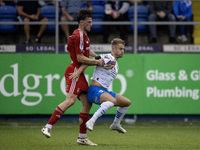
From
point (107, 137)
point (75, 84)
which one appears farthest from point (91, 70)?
point (75, 84)

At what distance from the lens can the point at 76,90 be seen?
7.30 metres

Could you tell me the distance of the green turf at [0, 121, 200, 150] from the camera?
7.26m

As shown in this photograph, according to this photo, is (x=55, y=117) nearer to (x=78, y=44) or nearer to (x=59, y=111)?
(x=59, y=111)

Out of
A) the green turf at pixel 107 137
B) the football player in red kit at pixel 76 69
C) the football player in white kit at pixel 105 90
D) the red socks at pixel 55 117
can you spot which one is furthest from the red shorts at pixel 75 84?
the green turf at pixel 107 137

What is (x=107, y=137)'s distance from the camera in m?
8.81

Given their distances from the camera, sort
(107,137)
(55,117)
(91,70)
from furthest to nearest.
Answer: (91,70) → (107,137) → (55,117)

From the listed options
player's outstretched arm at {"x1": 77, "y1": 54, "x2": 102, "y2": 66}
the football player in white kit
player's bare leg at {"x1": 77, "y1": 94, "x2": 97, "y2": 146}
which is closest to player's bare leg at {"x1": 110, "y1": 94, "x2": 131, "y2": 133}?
the football player in white kit

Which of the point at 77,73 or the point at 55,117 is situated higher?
the point at 77,73

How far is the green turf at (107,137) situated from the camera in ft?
23.8

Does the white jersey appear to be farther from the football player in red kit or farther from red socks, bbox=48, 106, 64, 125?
red socks, bbox=48, 106, 64, 125

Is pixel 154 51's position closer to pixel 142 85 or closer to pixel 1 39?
pixel 142 85

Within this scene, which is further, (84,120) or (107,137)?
(107,137)

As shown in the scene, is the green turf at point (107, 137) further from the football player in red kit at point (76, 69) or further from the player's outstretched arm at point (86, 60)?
the player's outstretched arm at point (86, 60)

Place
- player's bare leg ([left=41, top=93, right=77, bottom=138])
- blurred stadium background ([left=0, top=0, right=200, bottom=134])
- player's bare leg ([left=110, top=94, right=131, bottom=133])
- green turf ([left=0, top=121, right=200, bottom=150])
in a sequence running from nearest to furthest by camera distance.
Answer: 1. player's bare leg ([left=41, top=93, right=77, bottom=138])
2. green turf ([left=0, top=121, right=200, bottom=150])
3. player's bare leg ([left=110, top=94, right=131, bottom=133])
4. blurred stadium background ([left=0, top=0, right=200, bottom=134])
